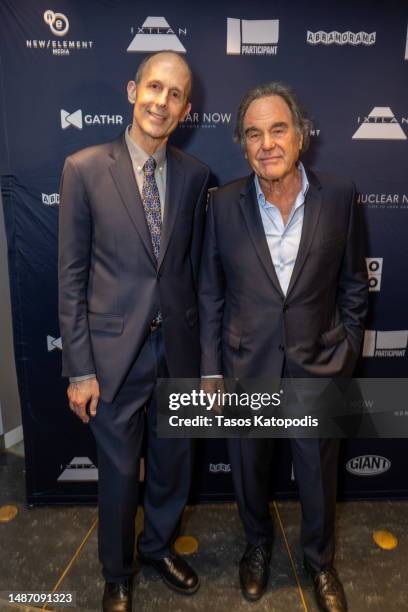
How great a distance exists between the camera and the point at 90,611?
2117mm

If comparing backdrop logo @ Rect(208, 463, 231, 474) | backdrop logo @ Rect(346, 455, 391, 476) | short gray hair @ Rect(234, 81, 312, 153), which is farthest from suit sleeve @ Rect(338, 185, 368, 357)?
backdrop logo @ Rect(208, 463, 231, 474)

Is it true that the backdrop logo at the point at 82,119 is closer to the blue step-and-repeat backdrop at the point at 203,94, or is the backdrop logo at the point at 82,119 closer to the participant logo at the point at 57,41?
the blue step-and-repeat backdrop at the point at 203,94

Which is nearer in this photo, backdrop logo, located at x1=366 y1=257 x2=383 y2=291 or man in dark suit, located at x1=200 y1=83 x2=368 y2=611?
man in dark suit, located at x1=200 y1=83 x2=368 y2=611

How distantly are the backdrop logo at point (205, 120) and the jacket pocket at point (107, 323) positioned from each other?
0.98 meters

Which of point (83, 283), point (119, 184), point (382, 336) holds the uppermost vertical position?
point (119, 184)

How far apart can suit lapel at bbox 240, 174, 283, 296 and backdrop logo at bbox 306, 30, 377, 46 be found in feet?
2.59

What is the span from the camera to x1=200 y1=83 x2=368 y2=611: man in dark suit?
1867 mm

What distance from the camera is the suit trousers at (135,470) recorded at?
6.46 feet

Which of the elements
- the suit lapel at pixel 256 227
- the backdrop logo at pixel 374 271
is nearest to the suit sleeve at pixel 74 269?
the suit lapel at pixel 256 227

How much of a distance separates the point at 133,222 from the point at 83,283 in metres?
0.28

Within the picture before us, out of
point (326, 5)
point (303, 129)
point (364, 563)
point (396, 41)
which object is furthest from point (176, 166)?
point (364, 563)

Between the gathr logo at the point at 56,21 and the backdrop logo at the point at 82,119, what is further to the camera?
the backdrop logo at the point at 82,119

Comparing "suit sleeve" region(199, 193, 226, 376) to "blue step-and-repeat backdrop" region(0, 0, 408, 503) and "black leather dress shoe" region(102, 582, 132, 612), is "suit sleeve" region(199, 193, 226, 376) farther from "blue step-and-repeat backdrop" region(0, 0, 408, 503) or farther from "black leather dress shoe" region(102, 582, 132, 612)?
"black leather dress shoe" region(102, 582, 132, 612)

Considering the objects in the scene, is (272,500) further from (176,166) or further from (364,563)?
(176,166)
